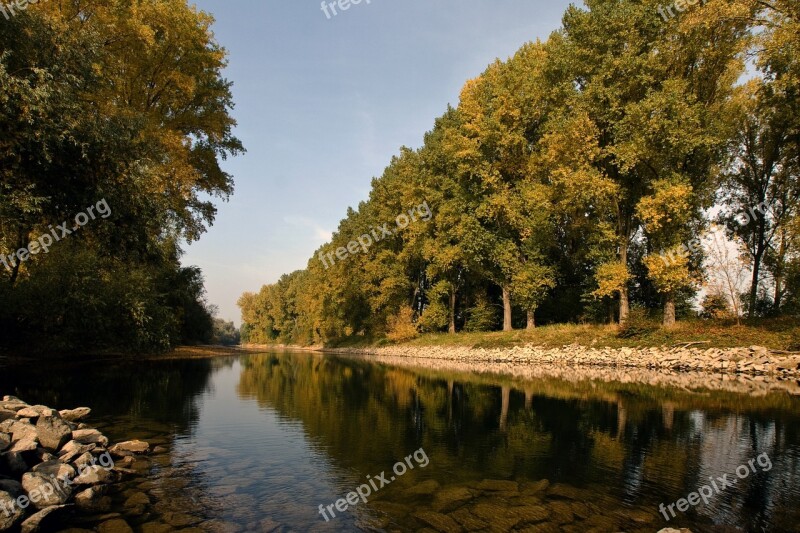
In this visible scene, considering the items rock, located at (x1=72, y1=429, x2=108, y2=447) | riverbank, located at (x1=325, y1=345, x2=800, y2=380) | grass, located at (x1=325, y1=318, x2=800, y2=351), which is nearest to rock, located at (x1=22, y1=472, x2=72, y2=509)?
rock, located at (x1=72, y1=429, x2=108, y2=447)

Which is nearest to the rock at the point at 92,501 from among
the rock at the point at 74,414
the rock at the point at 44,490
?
the rock at the point at 44,490

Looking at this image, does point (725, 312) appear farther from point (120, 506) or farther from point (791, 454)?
point (120, 506)

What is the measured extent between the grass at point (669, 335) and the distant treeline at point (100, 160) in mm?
24750

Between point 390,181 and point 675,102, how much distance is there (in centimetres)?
3368

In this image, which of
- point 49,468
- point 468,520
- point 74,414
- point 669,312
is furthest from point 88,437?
point 669,312

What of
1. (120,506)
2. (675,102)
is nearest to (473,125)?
(675,102)

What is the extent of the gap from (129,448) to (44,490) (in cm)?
324

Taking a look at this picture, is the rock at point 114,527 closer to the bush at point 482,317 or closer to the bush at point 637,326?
the bush at point 637,326

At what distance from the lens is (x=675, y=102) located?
25.1 meters

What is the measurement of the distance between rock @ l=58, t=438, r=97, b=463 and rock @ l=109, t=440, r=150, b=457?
0.66m

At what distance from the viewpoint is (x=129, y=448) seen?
10.4m

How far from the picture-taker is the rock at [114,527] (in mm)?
6477

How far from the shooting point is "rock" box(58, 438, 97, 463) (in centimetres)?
879

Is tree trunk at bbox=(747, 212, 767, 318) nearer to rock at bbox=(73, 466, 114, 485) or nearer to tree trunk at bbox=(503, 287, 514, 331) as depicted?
tree trunk at bbox=(503, 287, 514, 331)
